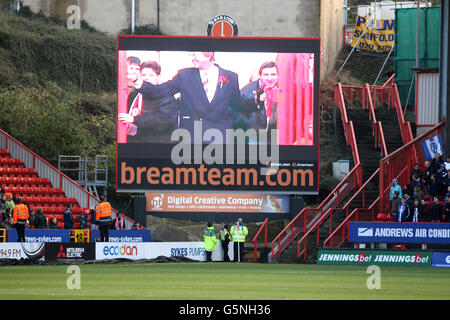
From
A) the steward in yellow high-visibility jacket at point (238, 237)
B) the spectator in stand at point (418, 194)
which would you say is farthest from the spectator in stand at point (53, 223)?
the spectator in stand at point (418, 194)

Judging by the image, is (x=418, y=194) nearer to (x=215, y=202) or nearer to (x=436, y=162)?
(x=436, y=162)

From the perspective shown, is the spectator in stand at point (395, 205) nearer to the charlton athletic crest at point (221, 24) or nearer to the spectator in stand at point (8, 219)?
the spectator in stand at point (8, 219)

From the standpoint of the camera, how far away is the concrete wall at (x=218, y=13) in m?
49.6

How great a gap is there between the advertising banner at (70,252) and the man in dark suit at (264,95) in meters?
7.46

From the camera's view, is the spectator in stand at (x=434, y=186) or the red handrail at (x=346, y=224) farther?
the red handrail at (x=346, y=224)

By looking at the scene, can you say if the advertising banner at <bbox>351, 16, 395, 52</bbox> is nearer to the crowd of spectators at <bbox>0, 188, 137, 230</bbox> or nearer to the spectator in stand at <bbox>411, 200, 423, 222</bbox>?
the crowd of spectators at <bbox>0, 188, 137, 230</bbox>

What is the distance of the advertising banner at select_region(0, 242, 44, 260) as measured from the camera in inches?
1217

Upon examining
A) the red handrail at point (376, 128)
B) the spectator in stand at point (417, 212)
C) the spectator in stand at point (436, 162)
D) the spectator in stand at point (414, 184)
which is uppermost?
the red handrail at point (376, 128)

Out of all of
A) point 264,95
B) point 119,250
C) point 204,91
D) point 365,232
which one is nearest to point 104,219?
point 119,250

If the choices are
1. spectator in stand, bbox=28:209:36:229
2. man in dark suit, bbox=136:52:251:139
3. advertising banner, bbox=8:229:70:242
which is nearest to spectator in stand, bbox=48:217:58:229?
spectator in stand, bbox=28:209:36:229

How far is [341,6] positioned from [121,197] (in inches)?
718

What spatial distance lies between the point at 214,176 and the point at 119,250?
16.0 ft

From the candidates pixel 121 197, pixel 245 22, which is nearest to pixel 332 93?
pixel 245 22

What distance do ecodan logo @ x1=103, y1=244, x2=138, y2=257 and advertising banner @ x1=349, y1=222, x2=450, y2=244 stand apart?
708 cm
